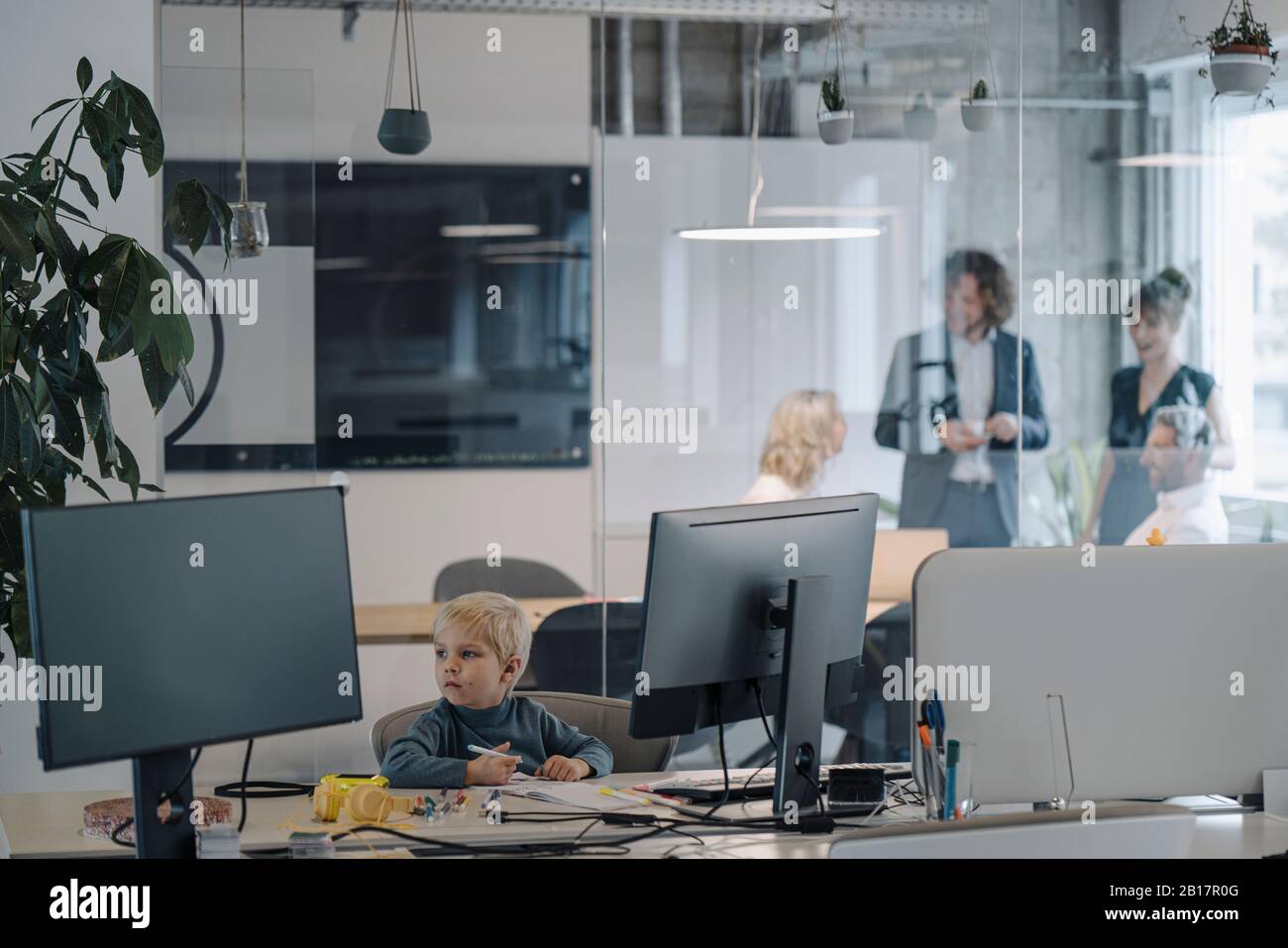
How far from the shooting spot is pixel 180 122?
382 cm

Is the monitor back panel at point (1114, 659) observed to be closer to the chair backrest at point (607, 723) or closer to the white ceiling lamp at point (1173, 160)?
the chair backrest at point (607, 723)

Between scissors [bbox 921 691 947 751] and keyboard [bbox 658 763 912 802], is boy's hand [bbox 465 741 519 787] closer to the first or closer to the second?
keyboard [bbox 658 763 912 802]

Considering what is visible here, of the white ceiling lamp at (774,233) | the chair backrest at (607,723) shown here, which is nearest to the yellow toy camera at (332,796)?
the chair backrest at (607,723)

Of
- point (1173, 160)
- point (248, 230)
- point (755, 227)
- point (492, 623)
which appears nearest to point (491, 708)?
point (492, 623)

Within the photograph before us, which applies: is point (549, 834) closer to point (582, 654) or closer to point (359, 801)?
point (359, 801)

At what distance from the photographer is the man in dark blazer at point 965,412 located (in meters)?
4.18

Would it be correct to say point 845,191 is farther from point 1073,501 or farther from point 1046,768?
point 1046,768

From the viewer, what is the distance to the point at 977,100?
416 cm

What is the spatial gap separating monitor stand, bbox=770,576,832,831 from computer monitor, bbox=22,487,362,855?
70 cm

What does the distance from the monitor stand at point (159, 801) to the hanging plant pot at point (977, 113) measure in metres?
3.23

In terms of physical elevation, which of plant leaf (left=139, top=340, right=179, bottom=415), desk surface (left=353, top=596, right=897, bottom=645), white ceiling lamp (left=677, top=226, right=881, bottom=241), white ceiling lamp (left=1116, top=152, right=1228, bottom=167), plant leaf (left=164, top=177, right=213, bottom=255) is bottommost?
desk surface (left=353, top=596, right=897, bottom=645)

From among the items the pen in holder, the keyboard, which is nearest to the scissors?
the pen in holder

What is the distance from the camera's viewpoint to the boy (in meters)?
2.52
